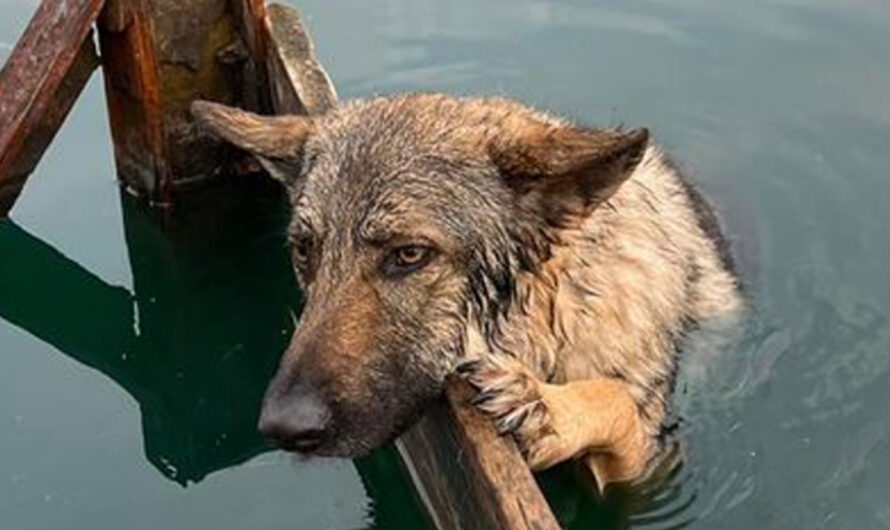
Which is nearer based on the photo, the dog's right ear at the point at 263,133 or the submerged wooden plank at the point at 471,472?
the submerged wooden plank at the point at 471,472

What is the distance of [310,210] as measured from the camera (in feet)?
15.1

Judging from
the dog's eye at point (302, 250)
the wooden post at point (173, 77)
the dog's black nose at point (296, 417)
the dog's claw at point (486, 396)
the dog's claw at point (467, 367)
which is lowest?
the wooden post at point (173, 77)

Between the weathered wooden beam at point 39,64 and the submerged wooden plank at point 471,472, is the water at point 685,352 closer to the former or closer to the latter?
the submerged wooden plank at point 471,472

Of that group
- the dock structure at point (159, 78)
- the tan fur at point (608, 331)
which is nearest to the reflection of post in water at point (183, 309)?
the dock structure at point (159, 78)

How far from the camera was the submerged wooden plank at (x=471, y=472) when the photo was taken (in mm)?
4109

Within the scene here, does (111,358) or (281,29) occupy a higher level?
(281,29)

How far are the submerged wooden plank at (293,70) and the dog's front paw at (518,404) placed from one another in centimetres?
199

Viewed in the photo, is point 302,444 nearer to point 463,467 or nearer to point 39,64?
point 463,467

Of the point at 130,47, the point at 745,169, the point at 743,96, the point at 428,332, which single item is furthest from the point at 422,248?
the point at 743,96

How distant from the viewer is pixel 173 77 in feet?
22.9

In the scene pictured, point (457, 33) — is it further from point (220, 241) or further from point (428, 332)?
point (428, 332)

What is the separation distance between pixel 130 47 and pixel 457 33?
2.76 meters

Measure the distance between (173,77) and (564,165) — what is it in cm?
301

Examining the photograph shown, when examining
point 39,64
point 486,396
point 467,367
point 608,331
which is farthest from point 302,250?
point 39,64
